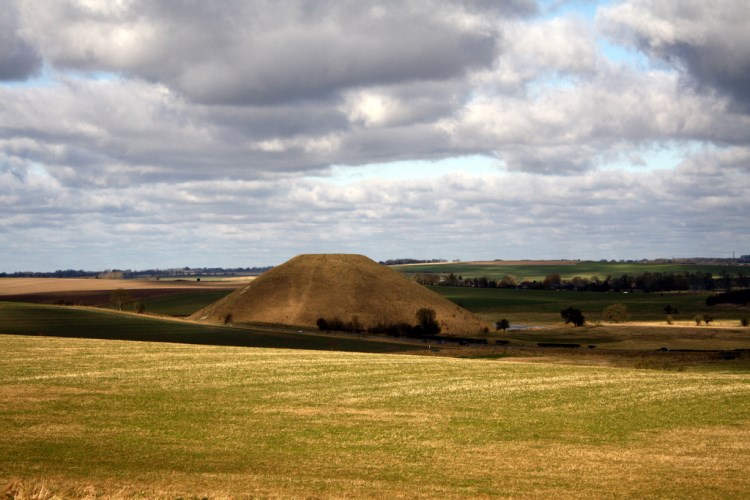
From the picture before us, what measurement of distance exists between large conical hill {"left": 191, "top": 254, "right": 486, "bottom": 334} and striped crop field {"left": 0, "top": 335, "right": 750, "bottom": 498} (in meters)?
78.2

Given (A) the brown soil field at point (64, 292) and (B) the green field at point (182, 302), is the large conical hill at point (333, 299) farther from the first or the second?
(A) the brown soil field at point (64, 292)

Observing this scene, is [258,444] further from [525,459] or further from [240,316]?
[240,316]

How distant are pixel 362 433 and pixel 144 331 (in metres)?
64.1

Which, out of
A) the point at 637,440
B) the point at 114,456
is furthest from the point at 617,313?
the point at 114,456

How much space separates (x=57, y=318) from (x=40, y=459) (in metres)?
77.7

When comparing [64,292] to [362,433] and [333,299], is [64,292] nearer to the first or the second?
[333,299]

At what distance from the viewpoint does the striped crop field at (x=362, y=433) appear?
22.0 m

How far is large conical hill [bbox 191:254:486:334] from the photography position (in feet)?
428

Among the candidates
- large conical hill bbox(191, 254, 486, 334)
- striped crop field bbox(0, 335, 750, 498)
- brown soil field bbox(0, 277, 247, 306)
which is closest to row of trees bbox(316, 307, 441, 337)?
large conical hill bbox(191, 254, 486, 334)

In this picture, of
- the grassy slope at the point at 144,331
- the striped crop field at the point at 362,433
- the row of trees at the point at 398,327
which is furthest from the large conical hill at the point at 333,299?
the striped crop field at the point at 362,433

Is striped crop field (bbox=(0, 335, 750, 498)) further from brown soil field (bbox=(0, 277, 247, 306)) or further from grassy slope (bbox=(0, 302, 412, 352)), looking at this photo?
brown soil field (bbox=(0, 277, 247, 306))

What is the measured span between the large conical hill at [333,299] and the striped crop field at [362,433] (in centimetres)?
7824

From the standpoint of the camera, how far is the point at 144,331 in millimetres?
88625

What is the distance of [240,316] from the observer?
132 m
